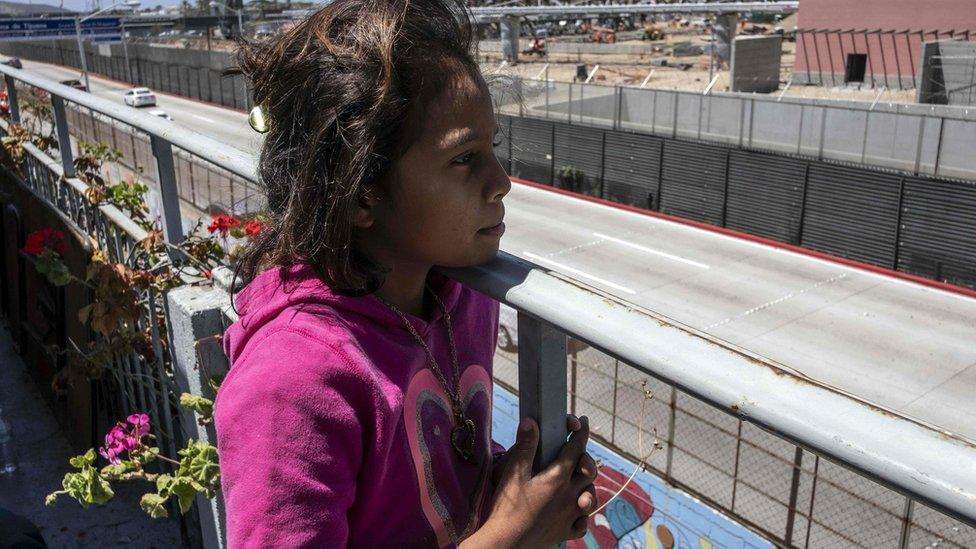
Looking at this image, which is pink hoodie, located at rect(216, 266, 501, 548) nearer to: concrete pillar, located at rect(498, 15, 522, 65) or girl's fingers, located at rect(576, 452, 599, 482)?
girl's fingers, located at rect(576, 452, 599, 482)

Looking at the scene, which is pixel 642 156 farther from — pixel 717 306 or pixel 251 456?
pixel 251 456

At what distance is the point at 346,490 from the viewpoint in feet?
4.02

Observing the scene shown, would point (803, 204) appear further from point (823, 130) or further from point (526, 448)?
point (526, 448)

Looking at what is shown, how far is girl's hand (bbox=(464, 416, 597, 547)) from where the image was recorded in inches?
52.7

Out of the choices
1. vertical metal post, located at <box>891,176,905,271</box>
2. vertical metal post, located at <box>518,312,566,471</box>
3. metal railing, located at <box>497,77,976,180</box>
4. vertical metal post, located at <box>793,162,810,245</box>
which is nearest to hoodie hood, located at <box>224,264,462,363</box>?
vertical metal post, located at <box>518,312,566,471</box>

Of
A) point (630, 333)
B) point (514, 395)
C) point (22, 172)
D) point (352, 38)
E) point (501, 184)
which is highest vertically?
point (352, 38)

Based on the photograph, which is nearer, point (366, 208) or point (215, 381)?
point (366, 208)

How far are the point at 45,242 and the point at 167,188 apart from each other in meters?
1.54

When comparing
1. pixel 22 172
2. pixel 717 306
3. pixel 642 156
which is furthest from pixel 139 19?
pixel 22 172

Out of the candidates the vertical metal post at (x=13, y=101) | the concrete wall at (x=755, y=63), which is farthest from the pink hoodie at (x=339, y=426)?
the concrete wall at (x=755, y=63)

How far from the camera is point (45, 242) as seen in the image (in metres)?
4.06

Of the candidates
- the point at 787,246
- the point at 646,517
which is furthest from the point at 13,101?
the point at 787,246

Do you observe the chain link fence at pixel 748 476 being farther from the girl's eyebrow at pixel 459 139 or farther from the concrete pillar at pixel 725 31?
the concrete pillar at pixel 725 31

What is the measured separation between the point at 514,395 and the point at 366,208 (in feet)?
17.1
